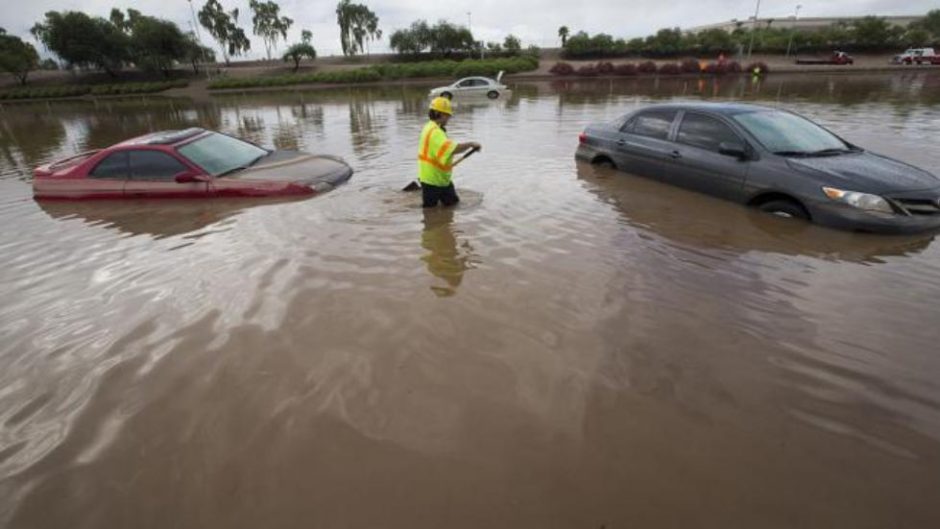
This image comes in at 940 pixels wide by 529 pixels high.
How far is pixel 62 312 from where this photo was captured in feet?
14.7

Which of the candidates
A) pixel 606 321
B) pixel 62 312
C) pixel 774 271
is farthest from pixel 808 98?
pixel 62 312

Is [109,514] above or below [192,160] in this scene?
below

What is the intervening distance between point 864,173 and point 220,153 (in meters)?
9.27

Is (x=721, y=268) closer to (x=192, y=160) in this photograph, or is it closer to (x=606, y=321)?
(x=606, y=321)

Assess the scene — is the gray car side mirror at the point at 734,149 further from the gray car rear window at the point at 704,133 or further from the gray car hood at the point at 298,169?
the gray car hood at the point at 298,169

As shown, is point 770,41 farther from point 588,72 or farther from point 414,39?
point 414,39

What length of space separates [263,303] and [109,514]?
2.18 meters

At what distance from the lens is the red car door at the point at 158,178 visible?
7.52 m

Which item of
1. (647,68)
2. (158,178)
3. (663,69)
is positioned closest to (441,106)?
(158,178)

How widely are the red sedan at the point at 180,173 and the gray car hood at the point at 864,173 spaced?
6.91 metres

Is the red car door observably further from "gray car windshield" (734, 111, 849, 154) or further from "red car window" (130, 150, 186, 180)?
"gray car windshield" (734, 111, 849, 154)

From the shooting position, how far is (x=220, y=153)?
8141 mm

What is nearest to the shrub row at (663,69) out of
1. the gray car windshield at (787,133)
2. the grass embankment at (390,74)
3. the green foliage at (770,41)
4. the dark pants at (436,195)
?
the grass embankment at (390,74)

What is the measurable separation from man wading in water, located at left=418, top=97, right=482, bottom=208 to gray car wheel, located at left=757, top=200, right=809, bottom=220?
12.3 ft
